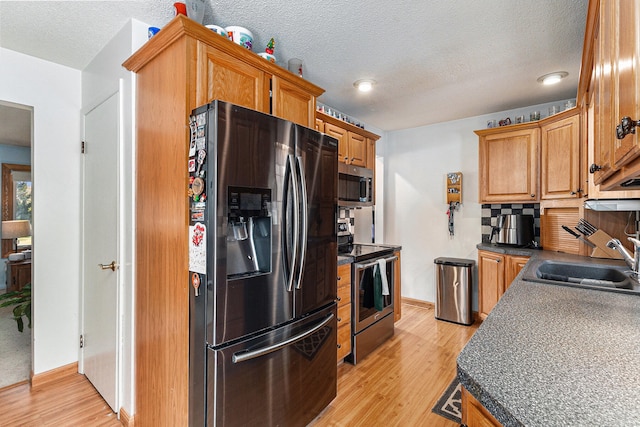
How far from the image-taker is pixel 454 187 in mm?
3893

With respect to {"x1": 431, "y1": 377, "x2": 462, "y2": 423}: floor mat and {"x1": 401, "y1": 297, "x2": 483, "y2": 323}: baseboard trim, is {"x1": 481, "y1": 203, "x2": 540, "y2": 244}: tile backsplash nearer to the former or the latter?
{"x1": 401, "y1": 297, "x2": 483, "y2": 323}: baseboard trim

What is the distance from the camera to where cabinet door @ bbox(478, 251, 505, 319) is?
3.13 meters

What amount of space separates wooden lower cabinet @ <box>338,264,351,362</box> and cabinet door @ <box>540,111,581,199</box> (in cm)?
214

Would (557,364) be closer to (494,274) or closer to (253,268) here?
(253,268)

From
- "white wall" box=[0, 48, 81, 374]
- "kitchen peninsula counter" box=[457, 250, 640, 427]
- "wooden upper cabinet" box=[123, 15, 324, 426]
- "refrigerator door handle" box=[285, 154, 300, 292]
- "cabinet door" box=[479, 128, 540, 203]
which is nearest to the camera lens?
"kitchen peninsula counter" box=[457, 250, 640, 427]

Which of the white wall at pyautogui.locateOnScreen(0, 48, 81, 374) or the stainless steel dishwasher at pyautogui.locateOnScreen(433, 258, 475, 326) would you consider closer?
the white wall at pyautogui.locateOnScreen(0, 48, 81, 374)

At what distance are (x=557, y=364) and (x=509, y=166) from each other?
9.81 feet

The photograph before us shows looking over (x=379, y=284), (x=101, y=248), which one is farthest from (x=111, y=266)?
(x=379, y=284)

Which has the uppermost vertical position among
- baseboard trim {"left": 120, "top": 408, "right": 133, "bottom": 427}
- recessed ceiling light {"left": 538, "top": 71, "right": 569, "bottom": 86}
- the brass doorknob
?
recessed ceiling light {"left": 538, "top": 71, "right": 569, "bottom": 86}

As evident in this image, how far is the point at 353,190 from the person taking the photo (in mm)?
3109

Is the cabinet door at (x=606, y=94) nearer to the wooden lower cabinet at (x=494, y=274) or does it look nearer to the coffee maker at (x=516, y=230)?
the wooden lower cabinet at (x=494, y=274)

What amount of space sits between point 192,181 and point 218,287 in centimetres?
51

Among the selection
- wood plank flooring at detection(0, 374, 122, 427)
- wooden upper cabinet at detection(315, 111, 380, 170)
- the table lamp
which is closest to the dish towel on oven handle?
wooden upper cabinet at detection(315, 111, 380, 170)

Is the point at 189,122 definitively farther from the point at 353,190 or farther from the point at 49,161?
the point at 353,190
